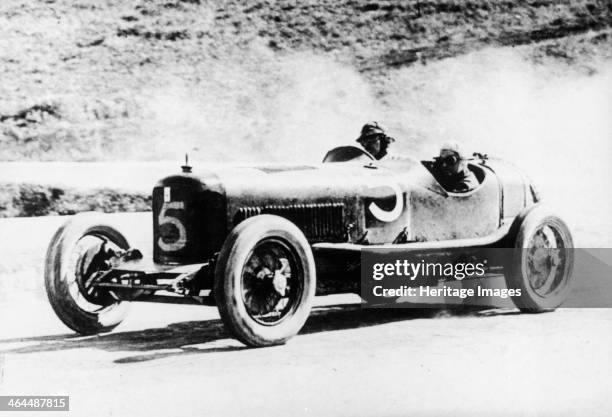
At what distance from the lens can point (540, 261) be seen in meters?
6.27

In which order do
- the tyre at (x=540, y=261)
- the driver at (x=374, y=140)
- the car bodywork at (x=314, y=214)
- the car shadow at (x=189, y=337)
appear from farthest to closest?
the driver at (x=374, y=140) → the tyre at (x=540, y=261) → the car bodywork at (x=314, y=214) → the car shadow at (x=189, y=337)

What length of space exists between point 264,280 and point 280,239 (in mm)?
247

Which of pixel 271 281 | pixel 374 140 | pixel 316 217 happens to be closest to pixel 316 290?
pixel 316 217

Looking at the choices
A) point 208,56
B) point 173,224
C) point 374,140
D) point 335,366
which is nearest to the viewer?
point 335,366

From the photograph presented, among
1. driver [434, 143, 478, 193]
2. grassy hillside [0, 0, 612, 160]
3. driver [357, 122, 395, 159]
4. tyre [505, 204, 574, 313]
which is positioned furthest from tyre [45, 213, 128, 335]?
grassy hillside [0, 0, 612, 160]

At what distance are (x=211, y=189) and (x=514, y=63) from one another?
17854 millimetres

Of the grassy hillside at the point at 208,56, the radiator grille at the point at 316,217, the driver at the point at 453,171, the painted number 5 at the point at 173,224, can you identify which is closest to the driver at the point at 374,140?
the driver at the point at 453,171

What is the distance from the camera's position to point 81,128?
20.5 m

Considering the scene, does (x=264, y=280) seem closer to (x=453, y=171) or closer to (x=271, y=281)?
(x=271, y=281)

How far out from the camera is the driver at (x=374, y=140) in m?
6.43

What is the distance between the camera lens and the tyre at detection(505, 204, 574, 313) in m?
6.11

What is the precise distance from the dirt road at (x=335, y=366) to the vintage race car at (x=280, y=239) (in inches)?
9.4

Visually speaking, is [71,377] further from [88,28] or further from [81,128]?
[88,28]

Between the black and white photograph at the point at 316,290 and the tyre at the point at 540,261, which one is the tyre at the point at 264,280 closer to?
the black and white photograph at the point at 316,290
